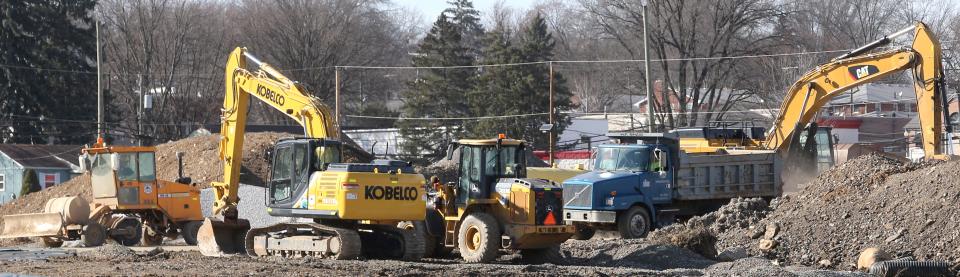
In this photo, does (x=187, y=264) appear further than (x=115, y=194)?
No

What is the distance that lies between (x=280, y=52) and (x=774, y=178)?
47.5 meters

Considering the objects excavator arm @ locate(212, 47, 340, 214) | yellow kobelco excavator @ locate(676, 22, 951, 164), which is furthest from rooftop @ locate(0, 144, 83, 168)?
excavator arm @ locate(212, 47, 340, 214)

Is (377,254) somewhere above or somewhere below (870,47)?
below

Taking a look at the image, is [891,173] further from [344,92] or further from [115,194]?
[344,92]

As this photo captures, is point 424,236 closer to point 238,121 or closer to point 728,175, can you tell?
point 238,121

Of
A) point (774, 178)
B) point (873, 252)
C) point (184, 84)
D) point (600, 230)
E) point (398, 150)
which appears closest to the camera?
point (873, 252)

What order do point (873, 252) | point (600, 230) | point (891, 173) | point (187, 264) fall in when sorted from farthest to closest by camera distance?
point (600, 230)
point (891, 173)
point (873, 252)
point (187, 264)

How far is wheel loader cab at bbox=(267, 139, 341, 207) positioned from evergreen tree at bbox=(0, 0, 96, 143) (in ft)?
142

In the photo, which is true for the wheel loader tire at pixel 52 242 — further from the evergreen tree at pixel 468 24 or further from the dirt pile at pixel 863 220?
the evergreen tree at pixel 468 24

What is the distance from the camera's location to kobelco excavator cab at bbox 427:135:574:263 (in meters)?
20.8

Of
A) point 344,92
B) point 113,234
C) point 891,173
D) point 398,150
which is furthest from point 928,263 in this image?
point 344,92

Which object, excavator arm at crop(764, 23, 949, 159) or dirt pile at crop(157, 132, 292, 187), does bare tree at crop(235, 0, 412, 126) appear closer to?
dirt pile at crop(157, 132, 292, 187)

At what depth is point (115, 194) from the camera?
1086 inches

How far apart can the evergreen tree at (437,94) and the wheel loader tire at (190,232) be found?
2978 centimetres
